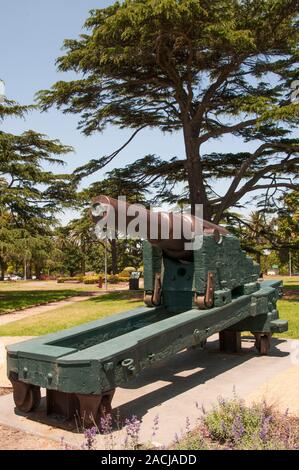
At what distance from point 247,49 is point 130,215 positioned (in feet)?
39.2

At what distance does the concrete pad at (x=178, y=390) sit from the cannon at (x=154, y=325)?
21 cm

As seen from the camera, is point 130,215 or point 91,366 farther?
point 130,215

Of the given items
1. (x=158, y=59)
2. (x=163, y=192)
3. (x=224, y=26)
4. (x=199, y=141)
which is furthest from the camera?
(x=163, y=192)

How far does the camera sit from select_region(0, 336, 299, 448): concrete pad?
14.1 feet

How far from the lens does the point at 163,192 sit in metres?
20.0

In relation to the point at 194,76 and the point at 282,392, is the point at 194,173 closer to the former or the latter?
the point at 194,76

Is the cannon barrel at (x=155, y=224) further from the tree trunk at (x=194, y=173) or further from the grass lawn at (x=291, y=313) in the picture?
the tree trunk at (x=194, y=173)

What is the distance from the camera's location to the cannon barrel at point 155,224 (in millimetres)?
4781

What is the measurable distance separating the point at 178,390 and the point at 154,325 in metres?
0.91

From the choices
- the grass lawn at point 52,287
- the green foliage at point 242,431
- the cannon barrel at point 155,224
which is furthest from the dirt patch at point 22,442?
the grass lawn at point 52,287

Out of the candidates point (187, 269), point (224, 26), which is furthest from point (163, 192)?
point (187, 269)

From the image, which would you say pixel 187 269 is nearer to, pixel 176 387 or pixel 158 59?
pixel 176 387

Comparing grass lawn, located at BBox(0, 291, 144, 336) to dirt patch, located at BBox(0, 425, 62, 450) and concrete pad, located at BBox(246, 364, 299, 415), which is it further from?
dirt patch, located at BBox(0, 425, 62, 450)

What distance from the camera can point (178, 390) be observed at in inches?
217
